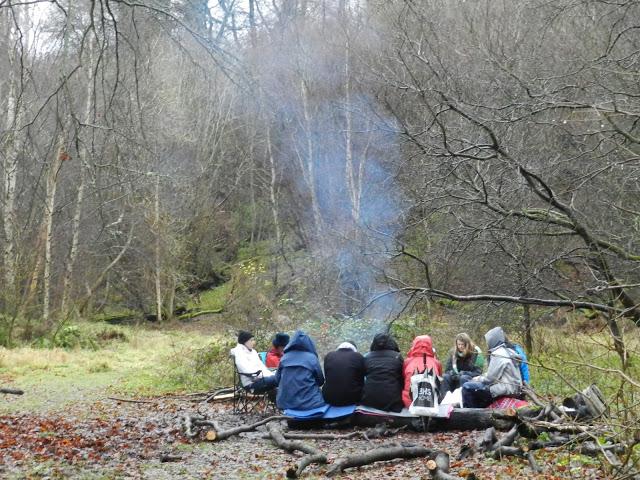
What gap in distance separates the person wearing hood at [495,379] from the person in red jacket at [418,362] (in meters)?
0.49

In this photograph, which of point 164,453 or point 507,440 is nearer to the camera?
point 507,440

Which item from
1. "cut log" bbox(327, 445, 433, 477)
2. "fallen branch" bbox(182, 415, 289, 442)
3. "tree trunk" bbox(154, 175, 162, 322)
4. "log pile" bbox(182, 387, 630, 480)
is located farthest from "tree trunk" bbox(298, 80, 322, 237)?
"cut log" bbox(327, 445, 433, 477)

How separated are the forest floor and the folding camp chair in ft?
0.85

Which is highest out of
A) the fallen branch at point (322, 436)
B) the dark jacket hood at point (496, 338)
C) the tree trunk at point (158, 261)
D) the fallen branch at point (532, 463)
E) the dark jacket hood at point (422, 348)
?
the tree trunk at point (158, 261)

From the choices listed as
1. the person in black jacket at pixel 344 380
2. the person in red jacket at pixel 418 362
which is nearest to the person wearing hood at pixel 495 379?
the person in red jacket at pixel 418 362

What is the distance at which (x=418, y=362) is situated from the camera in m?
9.34

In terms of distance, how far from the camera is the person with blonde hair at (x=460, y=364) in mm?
9898

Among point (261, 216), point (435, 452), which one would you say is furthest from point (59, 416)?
point (261, 216)

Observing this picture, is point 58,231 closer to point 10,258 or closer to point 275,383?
point 10,258

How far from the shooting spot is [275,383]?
1083 cm

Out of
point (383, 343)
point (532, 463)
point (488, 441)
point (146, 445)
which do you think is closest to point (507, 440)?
point (488, 441)

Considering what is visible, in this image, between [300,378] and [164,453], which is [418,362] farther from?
[164,453]

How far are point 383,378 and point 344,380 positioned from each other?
0.52 m

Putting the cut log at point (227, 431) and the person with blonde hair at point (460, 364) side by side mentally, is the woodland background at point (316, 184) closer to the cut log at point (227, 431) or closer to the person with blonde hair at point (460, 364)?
the person with blonde hair at point (460, 364)
